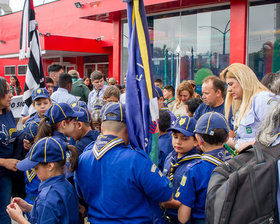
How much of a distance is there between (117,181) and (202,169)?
74cm

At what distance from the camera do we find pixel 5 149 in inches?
141

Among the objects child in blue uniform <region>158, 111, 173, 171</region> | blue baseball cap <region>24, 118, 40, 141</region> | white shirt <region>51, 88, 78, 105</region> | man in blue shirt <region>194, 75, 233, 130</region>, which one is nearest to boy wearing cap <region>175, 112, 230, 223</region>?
child in blue uniform <region>158, 111, 173, 171</region>

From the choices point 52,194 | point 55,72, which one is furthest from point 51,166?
point 55,72

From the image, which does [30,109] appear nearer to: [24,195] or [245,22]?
[24,195]

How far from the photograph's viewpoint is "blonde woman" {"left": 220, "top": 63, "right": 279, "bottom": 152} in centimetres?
310

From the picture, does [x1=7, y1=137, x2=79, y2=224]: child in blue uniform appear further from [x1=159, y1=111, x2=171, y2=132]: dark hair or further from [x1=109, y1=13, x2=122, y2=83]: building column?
[x1=109, y1=13, x2=122, y2=83]: building column

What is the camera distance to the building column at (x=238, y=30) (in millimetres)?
9208

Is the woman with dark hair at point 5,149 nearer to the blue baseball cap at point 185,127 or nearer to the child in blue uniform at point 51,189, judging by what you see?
the child in blue uniform at point 51,189

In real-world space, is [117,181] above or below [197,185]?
above

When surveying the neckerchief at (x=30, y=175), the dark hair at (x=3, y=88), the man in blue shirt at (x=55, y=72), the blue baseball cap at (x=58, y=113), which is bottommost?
→ the neckerchief at (x=30, y=175)

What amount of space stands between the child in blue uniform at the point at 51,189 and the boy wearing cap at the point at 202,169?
2.84 ft

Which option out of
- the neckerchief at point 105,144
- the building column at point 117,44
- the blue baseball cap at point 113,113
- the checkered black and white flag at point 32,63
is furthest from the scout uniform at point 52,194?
the building column at point 117,44

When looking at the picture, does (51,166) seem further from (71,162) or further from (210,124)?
(210,124)

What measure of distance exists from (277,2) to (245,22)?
1.03m
